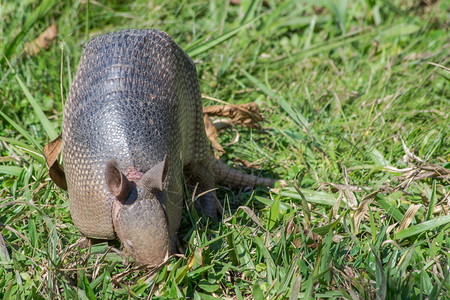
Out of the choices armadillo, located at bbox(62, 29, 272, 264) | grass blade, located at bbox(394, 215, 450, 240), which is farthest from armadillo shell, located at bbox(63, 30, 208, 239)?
grass blade, located at bbox(394, 215, 450, 240)

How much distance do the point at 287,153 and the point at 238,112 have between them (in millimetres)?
545

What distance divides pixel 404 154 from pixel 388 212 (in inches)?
36.3

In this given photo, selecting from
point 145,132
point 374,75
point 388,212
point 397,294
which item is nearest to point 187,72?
point 145,132

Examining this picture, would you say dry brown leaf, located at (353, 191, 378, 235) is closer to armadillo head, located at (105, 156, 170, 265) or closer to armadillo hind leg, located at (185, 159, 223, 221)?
armadillo hind leg, located at (185, 159, 223, 221)

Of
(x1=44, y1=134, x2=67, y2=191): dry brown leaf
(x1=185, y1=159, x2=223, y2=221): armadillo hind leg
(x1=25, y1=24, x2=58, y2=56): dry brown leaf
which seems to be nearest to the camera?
(x1=44, y1=134, x2=67, y2=191): dry brown leaf

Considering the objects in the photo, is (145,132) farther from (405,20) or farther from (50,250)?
(405,20)


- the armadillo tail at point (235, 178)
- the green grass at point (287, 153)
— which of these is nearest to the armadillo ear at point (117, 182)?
the green grass at point (287, 153)

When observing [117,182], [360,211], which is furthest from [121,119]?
[360,211]

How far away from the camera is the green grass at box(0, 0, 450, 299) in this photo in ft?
9.25

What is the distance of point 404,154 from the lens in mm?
4012

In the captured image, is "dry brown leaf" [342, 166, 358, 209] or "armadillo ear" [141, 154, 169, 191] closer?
"armadillo ear" [141, 154, 169, 191]

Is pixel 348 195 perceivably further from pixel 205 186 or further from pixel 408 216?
pixel 205 186

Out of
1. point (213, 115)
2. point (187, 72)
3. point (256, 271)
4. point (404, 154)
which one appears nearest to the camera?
point (256, 271)

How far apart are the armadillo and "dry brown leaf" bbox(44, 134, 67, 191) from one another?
351 mm
